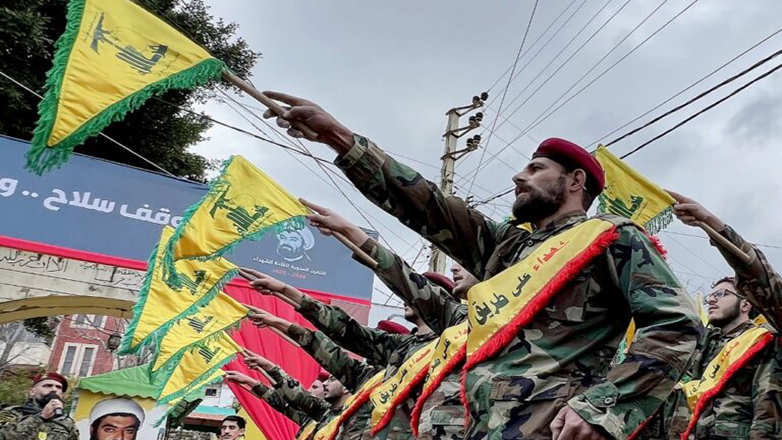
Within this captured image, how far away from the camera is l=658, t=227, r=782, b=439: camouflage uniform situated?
291cm

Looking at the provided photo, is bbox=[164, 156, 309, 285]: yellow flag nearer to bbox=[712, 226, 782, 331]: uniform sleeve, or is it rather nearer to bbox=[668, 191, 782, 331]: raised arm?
bbox=[668, 191, 782, 331]: raised arm

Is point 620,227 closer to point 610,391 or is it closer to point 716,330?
point 610,391

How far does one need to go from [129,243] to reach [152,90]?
625 centimetres

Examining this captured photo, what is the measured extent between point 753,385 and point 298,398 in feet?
13.4

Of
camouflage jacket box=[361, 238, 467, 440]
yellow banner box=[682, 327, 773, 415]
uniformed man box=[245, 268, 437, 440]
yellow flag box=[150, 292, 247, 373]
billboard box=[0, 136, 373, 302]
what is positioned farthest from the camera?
billboard box=[0, 136, 373, 302]

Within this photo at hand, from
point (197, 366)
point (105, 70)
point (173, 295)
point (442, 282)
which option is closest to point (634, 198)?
point (442, 282)

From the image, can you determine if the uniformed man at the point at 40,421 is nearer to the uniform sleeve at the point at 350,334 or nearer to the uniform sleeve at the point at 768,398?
the uniform sleeve at the point at 350,334

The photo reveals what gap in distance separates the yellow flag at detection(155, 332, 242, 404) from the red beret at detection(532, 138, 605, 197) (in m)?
5.28

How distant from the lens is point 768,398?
306 centimetres

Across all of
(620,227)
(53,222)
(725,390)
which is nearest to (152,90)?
(620,227)

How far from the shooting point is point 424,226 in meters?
2.13

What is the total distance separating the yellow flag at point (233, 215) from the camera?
194 inches

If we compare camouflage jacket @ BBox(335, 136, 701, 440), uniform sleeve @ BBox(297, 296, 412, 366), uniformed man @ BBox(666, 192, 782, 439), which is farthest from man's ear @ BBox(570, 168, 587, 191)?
uniform sleeve @ BBox(297, 296, 412, 366)

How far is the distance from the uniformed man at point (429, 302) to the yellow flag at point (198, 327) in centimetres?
315
